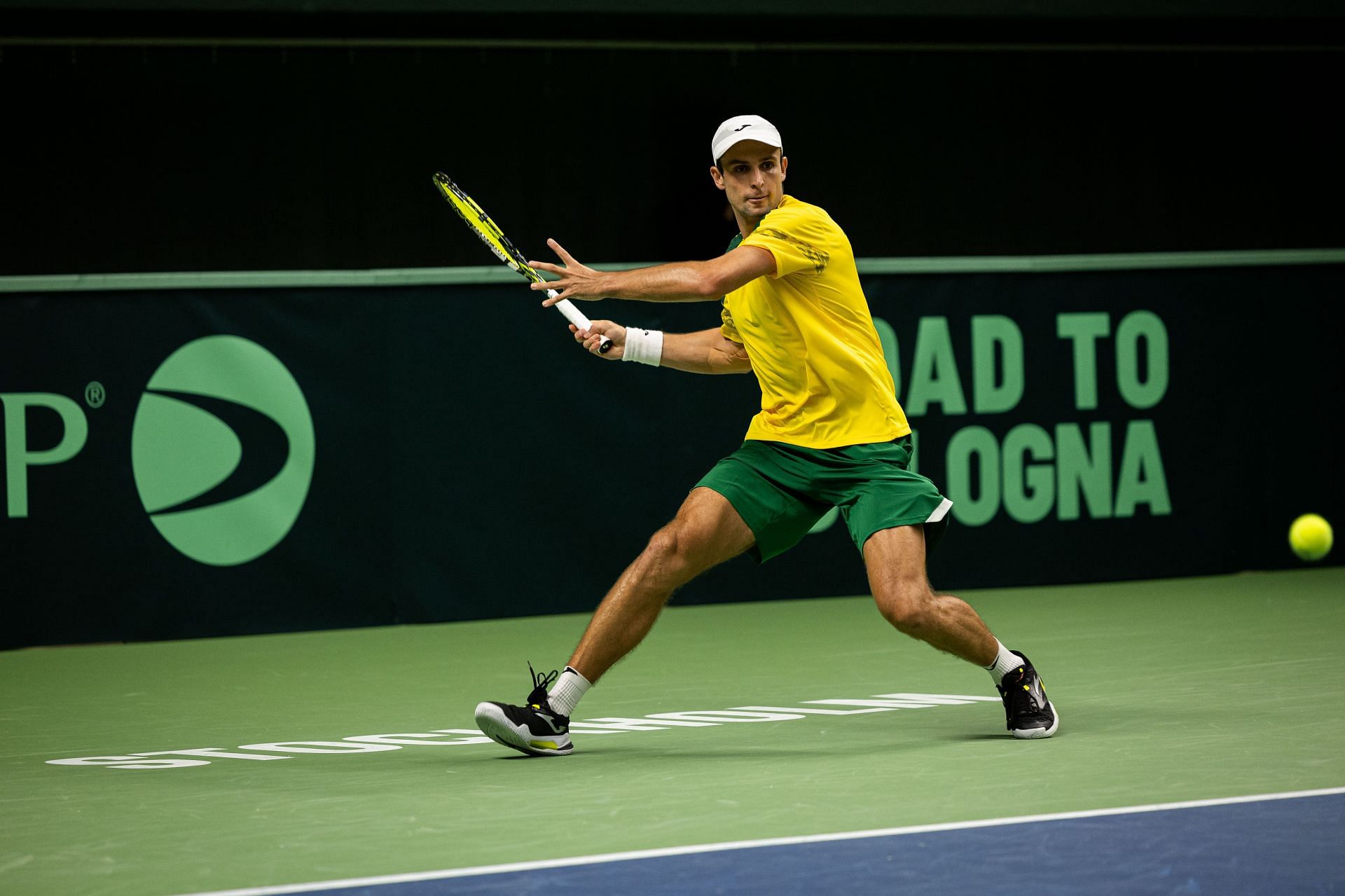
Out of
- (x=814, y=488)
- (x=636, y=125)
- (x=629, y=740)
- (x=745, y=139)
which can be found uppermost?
(x=636, y=125)

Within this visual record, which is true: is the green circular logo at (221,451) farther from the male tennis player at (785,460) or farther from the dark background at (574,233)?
the male tennis player at (785,460)

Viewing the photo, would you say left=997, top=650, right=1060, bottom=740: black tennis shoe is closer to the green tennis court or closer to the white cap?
the green tennis court

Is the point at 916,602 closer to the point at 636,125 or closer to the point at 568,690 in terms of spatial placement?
the point at 568,690

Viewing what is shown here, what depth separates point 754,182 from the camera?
6.42m

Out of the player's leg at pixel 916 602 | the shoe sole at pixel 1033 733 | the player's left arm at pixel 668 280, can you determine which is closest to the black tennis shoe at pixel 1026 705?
the shoe sole at pixel 1033 733

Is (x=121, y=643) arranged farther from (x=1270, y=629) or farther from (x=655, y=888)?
(x=655, y=888)

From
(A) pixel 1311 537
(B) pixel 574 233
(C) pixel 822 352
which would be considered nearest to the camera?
(C) pixel 822 352

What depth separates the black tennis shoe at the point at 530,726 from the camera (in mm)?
6086

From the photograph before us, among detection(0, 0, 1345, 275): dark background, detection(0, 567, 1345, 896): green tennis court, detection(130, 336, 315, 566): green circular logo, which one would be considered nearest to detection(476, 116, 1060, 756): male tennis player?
detection(0, 567, 1345, 896): green tennis court

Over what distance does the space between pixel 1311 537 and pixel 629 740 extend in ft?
17.4

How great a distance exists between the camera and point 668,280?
6.02 m

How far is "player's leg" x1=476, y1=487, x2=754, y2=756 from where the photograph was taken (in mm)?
6188

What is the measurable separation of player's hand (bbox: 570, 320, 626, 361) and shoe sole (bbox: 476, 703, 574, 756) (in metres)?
1.12

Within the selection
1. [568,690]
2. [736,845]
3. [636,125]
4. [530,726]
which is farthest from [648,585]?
[636,125]
